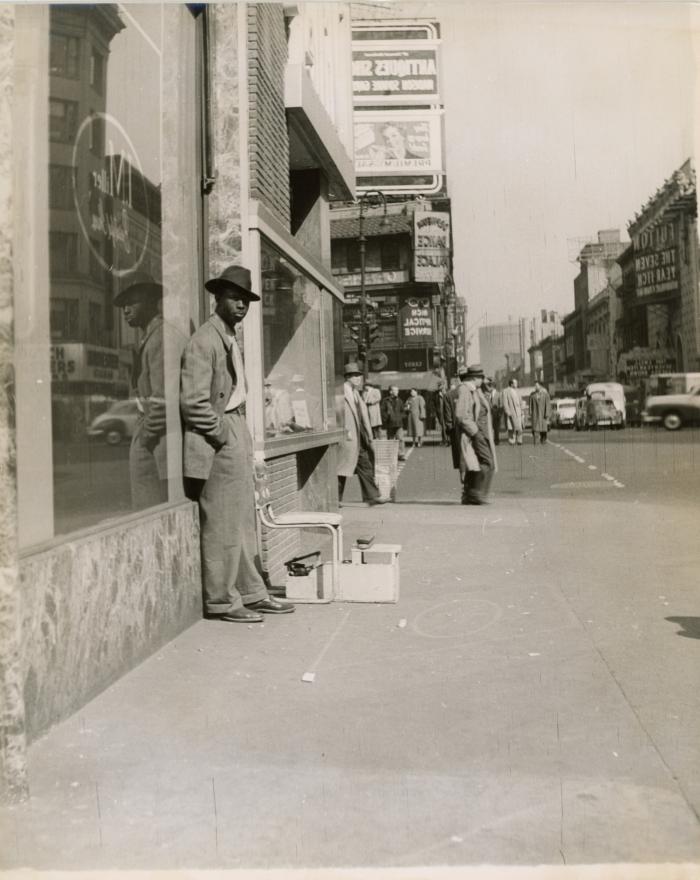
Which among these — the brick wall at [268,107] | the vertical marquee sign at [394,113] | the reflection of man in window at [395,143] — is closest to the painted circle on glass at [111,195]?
the brick wall at [268,107]

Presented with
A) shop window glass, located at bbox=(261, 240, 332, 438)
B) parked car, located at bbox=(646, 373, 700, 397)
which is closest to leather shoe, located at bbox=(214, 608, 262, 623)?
shop window glass, located at bbox=(261, 240, 332, 438)

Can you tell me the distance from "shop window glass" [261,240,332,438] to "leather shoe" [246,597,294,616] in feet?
5.59

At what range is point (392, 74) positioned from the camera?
13.0m

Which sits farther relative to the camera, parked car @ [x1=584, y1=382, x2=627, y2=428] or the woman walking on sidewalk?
parked car @ [x1=584, y1=382, x2=627, y2=428]

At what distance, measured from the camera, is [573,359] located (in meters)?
88.4

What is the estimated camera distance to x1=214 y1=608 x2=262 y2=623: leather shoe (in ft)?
20.2

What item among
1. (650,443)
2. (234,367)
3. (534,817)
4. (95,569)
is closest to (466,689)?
(534,817)

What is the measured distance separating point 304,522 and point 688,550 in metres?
4.23

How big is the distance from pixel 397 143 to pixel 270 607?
10555mm

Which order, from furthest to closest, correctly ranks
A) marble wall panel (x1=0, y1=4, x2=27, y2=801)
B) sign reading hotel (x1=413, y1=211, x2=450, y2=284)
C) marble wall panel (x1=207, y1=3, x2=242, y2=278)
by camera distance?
1. sign reading hotel (x1=413, y1=211, x2=450, y2=284)
2. marble wall panel (x1=207, y1=3, x2=242, y2=278)
3. marble wall panel (x1=0, y1=4, x2=27, y2=801)

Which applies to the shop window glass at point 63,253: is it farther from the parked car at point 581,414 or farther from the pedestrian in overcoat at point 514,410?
the parked car at point 581,414

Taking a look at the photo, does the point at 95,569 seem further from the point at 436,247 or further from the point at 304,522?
the point at 436,247

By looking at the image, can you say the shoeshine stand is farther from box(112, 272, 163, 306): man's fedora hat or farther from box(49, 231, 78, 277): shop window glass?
box(49, 231, 78, 277): shop window glass

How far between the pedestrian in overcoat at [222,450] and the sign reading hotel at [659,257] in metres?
12.7
